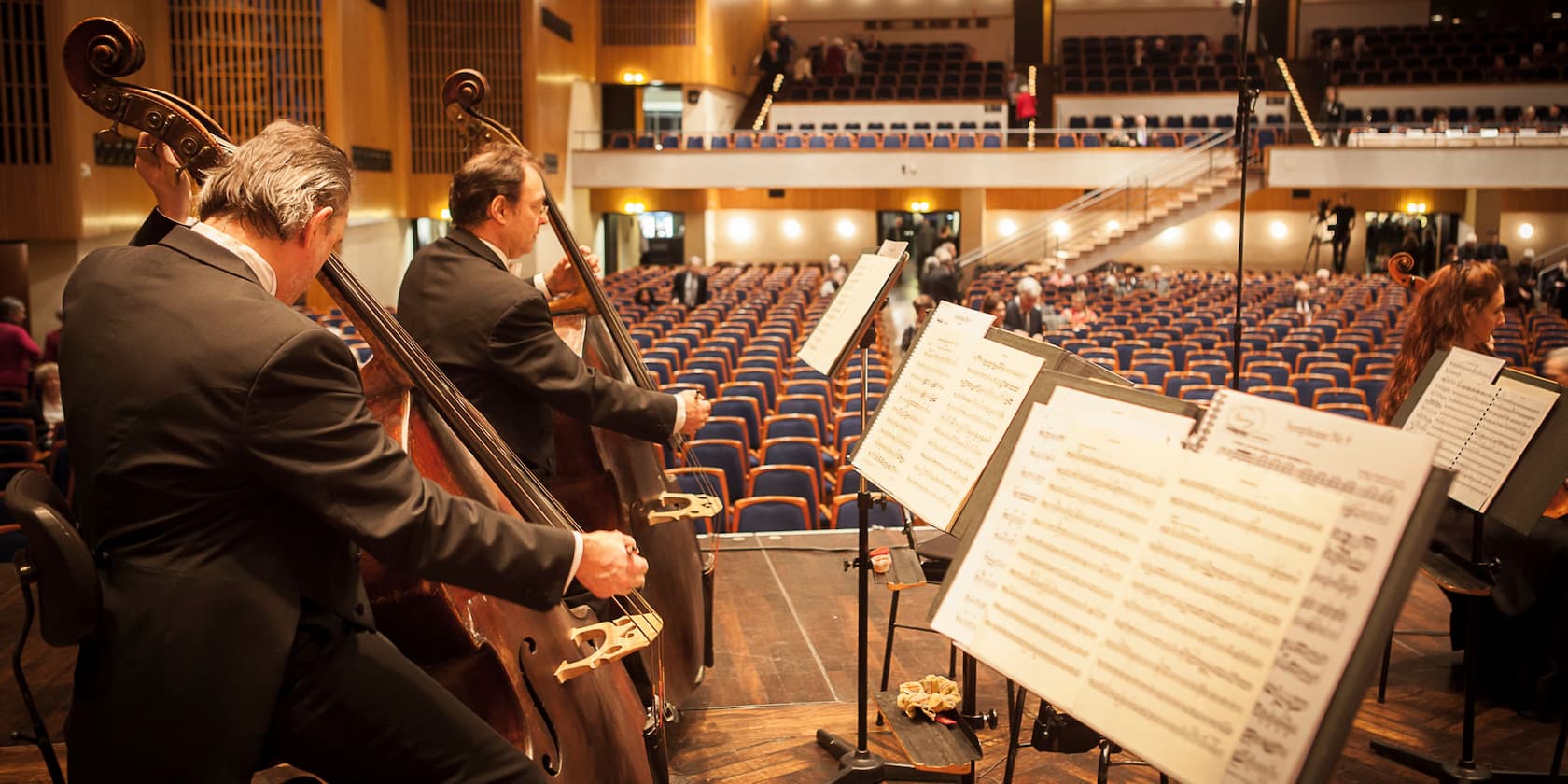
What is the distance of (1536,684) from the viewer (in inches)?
136

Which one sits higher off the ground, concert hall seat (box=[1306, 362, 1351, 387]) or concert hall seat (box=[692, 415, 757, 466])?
concert hall seat (box=[1306, 362, 1351, 387])

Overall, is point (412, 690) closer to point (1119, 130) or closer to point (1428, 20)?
point (1119, 130)

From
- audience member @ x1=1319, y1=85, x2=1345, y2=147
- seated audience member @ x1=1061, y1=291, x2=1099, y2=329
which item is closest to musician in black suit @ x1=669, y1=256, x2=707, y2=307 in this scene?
seated audience member @ x1=1061, y1=291, x2=1099, y2=329

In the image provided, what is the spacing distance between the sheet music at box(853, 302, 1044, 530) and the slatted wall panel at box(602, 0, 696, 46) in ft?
68.8

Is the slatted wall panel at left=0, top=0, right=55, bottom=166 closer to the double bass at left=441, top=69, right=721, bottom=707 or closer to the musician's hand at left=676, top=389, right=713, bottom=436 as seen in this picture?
the double bass at left=441, top=69, right=721, bottom=707

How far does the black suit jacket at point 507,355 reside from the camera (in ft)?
9.23

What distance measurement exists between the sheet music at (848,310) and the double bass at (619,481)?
0.44 meters

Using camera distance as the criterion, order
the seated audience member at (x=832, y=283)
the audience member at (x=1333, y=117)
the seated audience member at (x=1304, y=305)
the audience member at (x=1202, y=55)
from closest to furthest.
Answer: the seated audience member at (x=1304, y=305), the seated audience member at (x=832, y=283), the audience member at (x=1333, y=117), the audience member at (x=1202, y=55)

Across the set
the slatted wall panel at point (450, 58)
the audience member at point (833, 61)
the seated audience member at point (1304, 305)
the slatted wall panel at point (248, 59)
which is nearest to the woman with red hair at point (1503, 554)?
the seated audience member at point (1304, 305)

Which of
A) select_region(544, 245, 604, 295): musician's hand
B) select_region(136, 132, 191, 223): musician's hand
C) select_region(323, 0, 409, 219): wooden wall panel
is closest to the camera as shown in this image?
select_region(136, 132, 191, 223): musician's hand

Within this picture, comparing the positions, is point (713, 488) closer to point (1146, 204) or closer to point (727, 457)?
point (727, 457)

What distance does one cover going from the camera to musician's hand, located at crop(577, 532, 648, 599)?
1.94 m

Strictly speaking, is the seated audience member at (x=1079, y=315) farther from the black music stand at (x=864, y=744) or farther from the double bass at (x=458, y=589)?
the double bass at (x=458, y=589)

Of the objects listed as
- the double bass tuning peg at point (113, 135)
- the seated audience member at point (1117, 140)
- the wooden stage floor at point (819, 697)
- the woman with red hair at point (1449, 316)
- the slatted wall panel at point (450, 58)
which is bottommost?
the wooden stage floor at point (819, 697)
